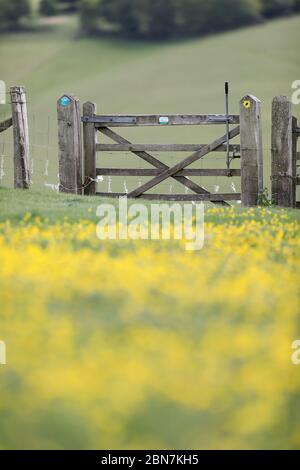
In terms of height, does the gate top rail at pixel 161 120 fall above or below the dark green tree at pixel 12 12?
above

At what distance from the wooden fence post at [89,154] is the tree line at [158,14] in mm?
5742

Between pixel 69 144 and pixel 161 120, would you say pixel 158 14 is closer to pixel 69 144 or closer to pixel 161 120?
pixel 161 120

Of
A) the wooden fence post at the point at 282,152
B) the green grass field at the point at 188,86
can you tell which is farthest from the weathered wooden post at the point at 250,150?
the green grass field at the point at 188,86

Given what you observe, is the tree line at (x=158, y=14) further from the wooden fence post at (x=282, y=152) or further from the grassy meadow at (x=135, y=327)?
the wooden fence post at (x=282, y=152)

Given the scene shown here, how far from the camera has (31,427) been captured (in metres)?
3.83

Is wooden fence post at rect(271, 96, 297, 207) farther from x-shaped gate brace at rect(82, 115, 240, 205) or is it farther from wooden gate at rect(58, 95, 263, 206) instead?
x-shaped gate brace at rect(82, 115, 240, 205)

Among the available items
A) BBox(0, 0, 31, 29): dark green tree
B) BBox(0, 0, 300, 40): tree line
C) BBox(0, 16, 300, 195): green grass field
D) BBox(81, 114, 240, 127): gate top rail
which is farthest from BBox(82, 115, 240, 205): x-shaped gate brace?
BBox(0, 16, 300, 195): green grass field

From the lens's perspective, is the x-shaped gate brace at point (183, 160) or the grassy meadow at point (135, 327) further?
the x-shaped gate brace at point (183, 160)

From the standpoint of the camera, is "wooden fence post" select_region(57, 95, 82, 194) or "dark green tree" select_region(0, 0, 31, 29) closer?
"dark green tree" select_region(0, 0, 31, 29)

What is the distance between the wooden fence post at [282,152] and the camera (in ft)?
44.5

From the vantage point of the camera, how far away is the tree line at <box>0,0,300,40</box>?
6352 mm

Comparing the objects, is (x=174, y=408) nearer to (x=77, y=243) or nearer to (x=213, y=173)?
(x=77, y=243)

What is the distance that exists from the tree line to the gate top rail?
4.93m
